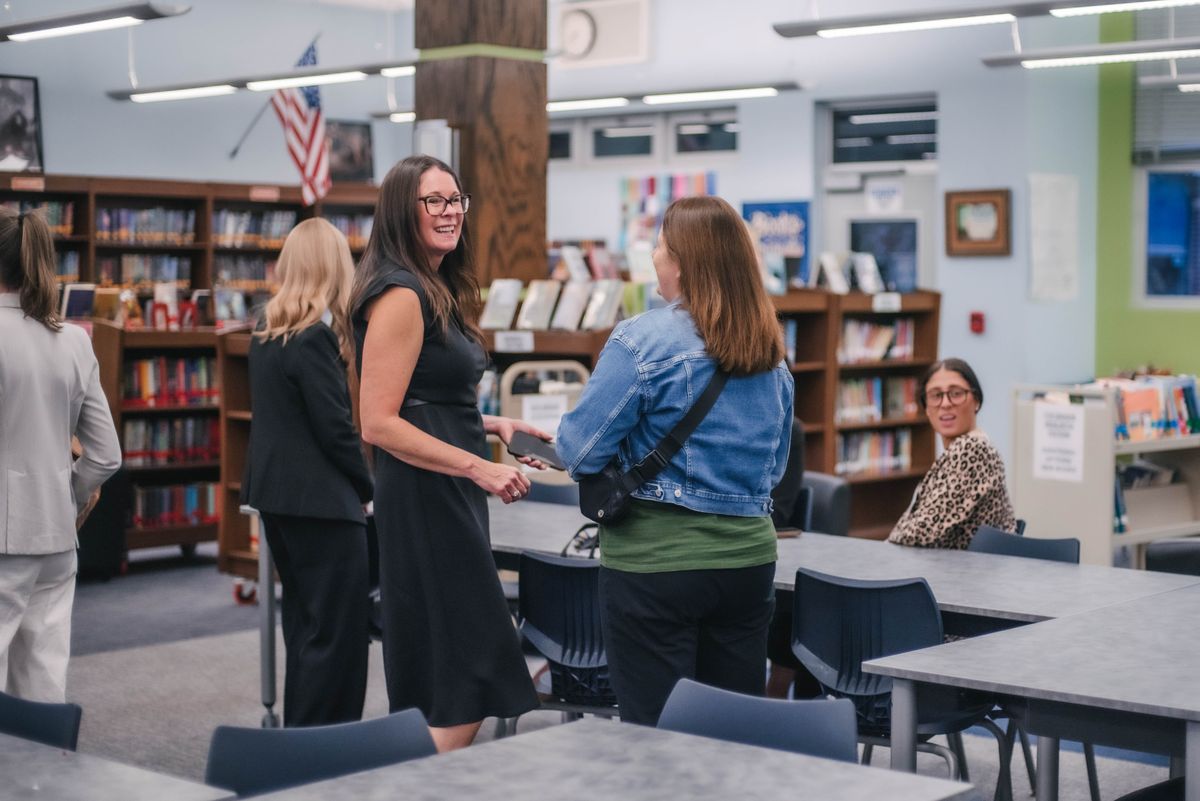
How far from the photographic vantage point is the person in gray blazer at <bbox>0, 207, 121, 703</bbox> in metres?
3.79

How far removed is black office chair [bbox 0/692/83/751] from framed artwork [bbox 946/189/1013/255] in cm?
925

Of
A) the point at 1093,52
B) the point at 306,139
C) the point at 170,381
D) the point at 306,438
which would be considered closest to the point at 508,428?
the point at 306,438

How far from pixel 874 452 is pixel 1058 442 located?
1.50m

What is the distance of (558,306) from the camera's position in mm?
6602

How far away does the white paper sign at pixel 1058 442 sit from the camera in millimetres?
7508

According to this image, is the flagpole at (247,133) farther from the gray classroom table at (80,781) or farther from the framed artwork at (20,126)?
the gray classroom table at (80,781)

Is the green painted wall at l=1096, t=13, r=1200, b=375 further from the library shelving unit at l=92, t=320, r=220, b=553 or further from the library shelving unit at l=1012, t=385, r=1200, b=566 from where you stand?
the library shelving unit at l=92, t=320, r=220, b=553

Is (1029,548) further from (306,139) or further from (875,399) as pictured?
(306,139)

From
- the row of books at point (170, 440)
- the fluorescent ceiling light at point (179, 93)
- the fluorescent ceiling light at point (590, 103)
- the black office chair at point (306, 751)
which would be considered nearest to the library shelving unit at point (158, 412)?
the row of books at point (170, 440)

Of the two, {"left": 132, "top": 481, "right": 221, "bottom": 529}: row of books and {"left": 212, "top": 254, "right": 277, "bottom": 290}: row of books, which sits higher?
{"left": 212, "top": 254, "right": 277, "bottom": 290}: row of books

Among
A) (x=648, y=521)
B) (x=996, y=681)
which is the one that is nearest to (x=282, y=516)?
(x=648, y=521)

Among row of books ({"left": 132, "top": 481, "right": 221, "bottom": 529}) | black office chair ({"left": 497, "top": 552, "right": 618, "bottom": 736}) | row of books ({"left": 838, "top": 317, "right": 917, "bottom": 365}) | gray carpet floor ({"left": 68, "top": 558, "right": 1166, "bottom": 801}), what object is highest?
row of books ({"left": 838, "top": 317, "right": 917, "bottom": 365})

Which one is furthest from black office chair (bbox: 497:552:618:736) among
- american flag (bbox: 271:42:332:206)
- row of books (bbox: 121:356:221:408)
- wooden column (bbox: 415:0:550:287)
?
american flag (bbox: 271:42:332:206)

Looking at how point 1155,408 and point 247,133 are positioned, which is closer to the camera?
point 1155,408
